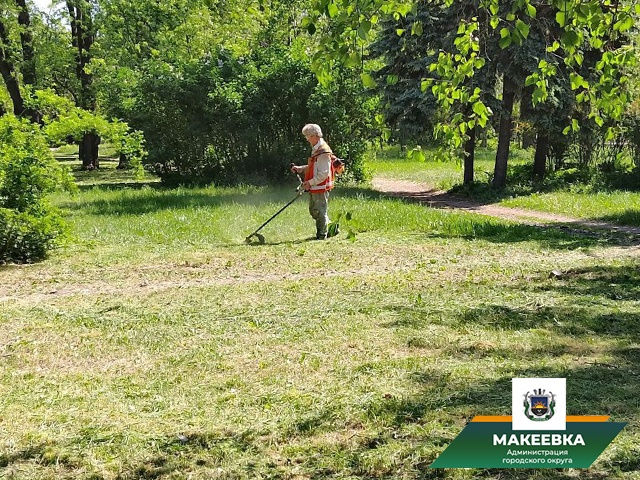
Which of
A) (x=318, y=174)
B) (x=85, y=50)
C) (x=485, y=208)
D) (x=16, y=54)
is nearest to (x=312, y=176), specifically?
(x=318, y=174)

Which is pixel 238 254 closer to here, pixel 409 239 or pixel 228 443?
pixel 409 239

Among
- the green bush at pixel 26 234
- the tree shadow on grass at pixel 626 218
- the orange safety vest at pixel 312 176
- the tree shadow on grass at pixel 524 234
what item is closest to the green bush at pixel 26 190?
the green bush at pixel 26 234

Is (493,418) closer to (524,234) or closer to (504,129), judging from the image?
(524,234)

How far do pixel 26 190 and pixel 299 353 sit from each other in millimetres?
6613

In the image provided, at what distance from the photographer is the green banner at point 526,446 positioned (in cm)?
357

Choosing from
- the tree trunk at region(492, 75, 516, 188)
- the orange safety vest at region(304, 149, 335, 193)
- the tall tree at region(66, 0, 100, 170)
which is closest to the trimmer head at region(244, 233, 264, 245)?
the orange safety vest at region(304, 149, 335, 193)

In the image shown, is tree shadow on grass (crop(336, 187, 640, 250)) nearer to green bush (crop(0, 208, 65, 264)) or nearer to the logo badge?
green bush (crop(0, 208, 65, 264))

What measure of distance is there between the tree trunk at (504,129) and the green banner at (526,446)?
691 inches

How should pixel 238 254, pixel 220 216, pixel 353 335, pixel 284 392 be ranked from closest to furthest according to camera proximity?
1. pixel 284 392
2. pixel 353 335
3. pixel 238 254
4. pixel 220 216

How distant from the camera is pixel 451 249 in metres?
10.8

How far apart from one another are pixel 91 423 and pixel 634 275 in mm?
6800

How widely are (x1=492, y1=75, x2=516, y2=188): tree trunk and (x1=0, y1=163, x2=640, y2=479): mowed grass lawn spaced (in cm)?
1016

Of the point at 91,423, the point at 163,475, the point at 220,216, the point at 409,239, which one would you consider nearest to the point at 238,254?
the point at 409,239

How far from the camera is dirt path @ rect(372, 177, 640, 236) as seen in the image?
46.5ft
